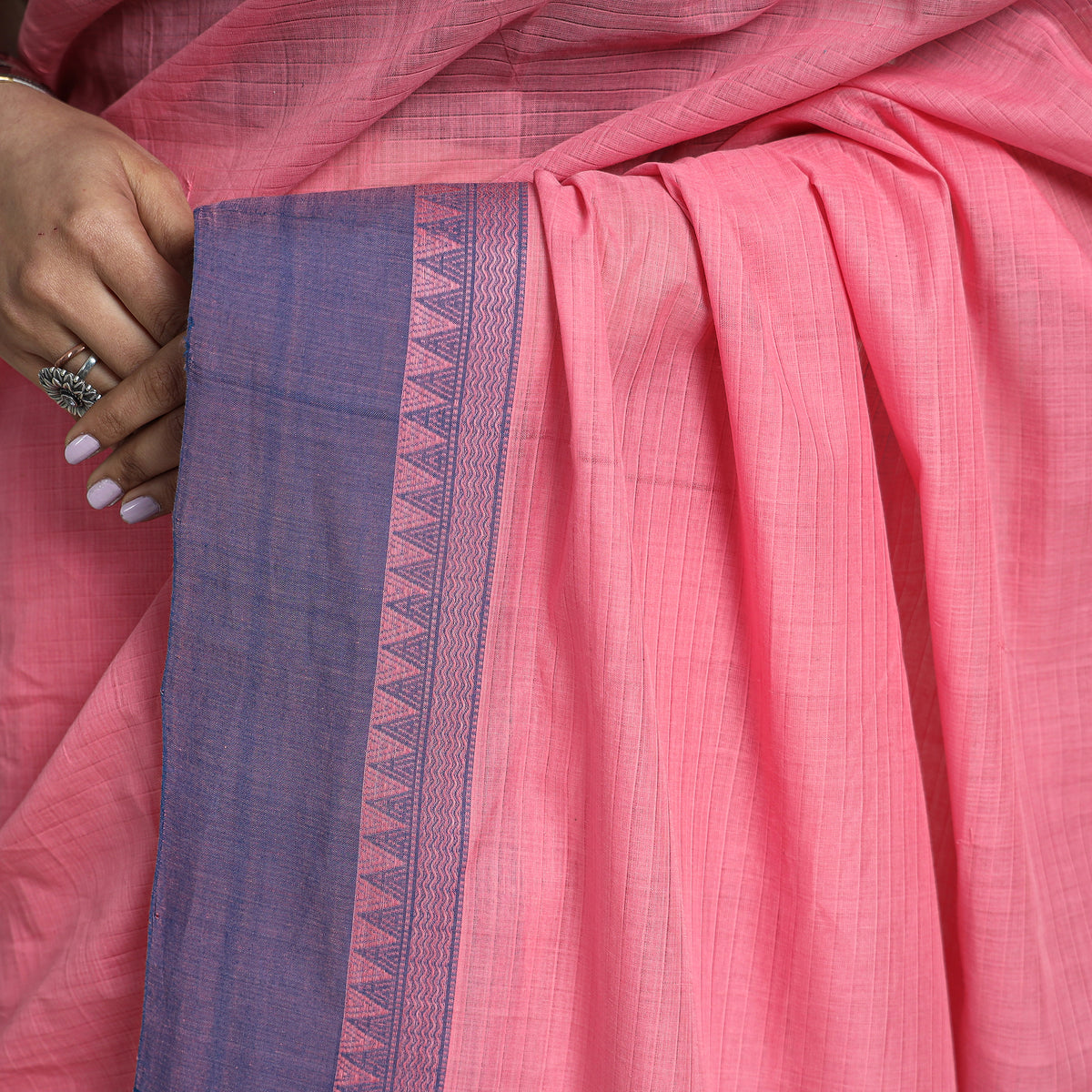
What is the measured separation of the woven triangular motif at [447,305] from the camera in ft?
1.52

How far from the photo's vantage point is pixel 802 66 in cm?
52

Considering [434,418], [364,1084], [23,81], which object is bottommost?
[364,1084]

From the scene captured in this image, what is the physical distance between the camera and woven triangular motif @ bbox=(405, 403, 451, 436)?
1.52 feet

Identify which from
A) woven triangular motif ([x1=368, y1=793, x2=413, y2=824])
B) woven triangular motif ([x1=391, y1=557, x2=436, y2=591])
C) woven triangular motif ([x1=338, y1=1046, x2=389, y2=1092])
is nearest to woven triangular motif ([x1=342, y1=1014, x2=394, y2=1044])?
woven triangular motif ([x1=338, y1=1046, x2=389, y2=1092])

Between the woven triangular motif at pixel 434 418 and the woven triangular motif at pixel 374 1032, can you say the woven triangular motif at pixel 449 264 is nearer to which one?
the woven triangular motif at pixel 434 418

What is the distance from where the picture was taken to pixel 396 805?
18.8 inches

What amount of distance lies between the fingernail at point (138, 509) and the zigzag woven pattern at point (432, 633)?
0.15 metres

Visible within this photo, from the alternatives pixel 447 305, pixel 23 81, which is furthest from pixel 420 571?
pixel 23 81

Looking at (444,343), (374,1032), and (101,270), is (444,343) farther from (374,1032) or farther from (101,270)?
(374,1032)

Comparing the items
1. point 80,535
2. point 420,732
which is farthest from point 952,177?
point 80,535

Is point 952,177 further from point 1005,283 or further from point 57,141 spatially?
point 57,141

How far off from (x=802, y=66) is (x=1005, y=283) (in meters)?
0.16

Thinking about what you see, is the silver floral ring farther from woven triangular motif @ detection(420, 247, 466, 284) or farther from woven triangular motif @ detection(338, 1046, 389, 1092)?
woven triangular motif @ detection(338, 1046, 389, 1092)

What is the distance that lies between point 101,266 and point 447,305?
0.56 feet
